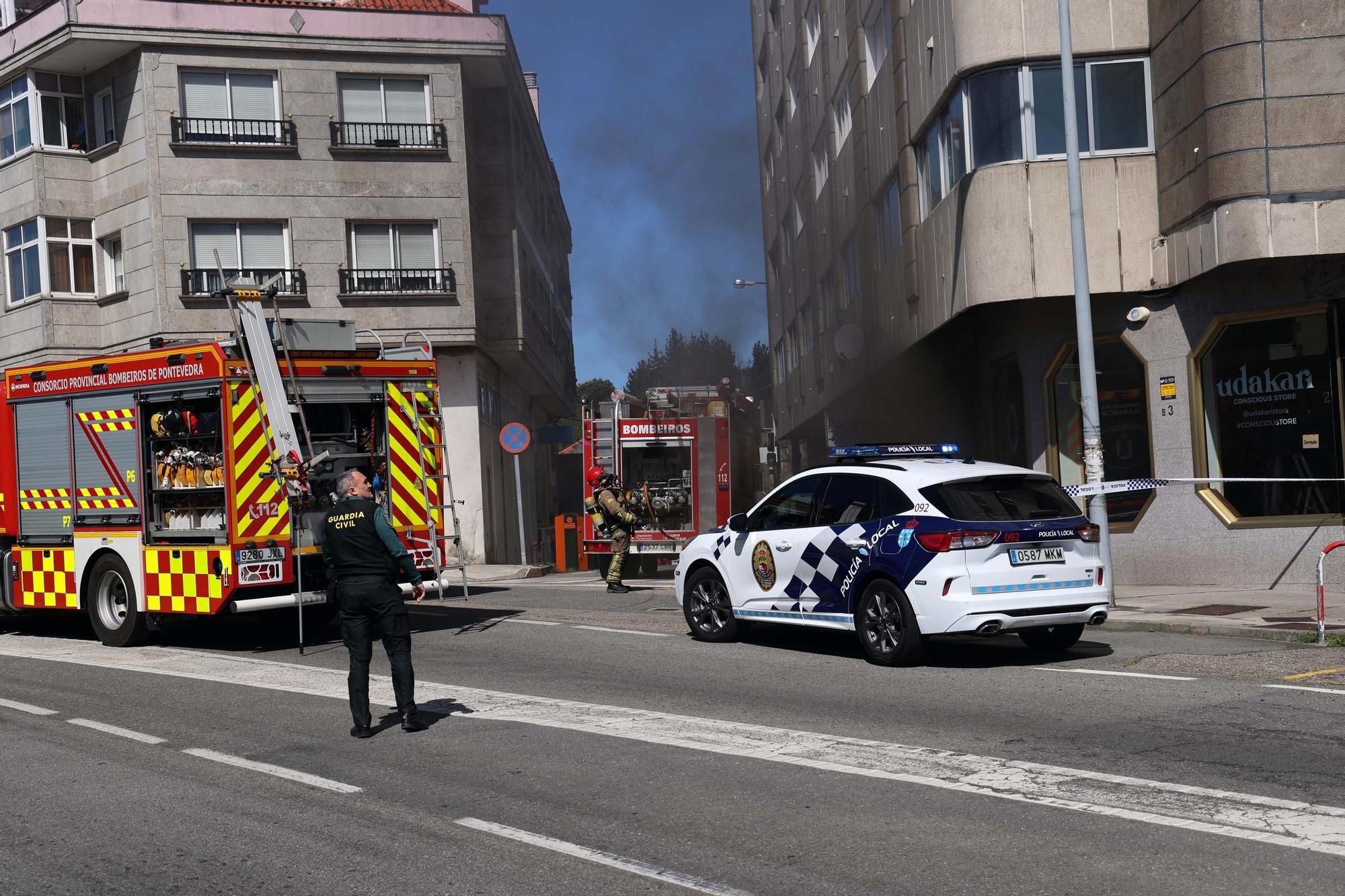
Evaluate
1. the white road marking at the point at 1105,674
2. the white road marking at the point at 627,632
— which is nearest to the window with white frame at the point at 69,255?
the white road marking at the point at 627,632

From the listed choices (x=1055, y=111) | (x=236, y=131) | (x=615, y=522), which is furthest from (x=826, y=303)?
(x=1055, y=111)

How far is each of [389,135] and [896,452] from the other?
19635 millimetres

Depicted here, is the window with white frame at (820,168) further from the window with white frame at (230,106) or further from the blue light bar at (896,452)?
the blue light bar at (896,452)

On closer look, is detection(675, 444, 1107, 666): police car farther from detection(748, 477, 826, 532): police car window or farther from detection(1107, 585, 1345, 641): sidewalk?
detection(1107, 585, 1345, 641): sidewalk

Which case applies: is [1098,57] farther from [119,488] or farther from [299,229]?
[299,229]

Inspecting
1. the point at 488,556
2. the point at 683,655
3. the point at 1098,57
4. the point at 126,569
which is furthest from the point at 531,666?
the point at 488,556

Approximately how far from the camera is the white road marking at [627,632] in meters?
13.5

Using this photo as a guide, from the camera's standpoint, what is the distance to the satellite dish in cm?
2820

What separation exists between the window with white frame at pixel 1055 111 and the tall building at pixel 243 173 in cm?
1361

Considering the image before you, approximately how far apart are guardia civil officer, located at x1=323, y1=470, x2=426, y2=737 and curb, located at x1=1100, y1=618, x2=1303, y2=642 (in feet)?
21.4

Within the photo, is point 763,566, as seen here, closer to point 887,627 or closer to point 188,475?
point 887,627

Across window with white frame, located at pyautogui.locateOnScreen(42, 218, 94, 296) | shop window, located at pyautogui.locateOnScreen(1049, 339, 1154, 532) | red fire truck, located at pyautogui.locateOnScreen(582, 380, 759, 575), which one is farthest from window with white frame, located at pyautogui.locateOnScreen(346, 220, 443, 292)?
shop window, located at pyautogui.locateOnScreen(1049, 339, 1154, 532)

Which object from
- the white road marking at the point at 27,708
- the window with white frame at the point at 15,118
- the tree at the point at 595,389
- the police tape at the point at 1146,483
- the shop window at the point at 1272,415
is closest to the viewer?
the white road marking at the point at 27,708

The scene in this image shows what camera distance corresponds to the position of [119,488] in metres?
13.7
